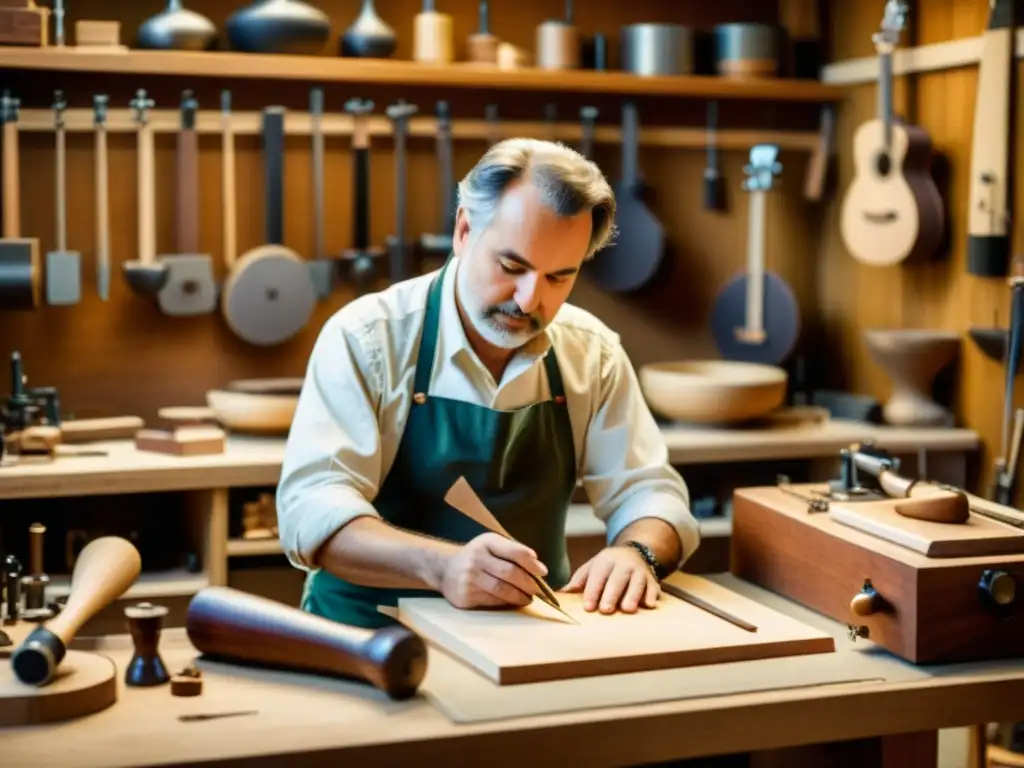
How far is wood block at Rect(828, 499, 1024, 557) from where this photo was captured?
7.19 ft

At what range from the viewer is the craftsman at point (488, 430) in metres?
2.35

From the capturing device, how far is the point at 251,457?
12.1 ft

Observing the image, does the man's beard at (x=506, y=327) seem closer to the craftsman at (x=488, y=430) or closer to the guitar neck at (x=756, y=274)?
the craftsman at (x=488, y=430)

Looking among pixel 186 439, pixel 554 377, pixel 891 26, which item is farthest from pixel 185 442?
pixel 891 26

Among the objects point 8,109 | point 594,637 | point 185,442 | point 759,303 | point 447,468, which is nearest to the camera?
point 594,637

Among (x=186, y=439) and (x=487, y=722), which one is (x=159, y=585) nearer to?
(x=186, y=439)

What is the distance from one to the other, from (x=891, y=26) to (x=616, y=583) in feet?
8.11

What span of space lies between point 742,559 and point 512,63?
7.07ft

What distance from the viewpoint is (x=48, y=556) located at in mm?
3996

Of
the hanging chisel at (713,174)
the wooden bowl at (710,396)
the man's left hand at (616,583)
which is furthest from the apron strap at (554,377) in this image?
the hanging chisel at (713,174)

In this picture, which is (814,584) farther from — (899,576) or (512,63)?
(512,63)

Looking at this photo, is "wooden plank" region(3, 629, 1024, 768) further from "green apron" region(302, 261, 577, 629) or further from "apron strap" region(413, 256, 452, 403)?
"apron strap" region(413, 256, 452, 403)

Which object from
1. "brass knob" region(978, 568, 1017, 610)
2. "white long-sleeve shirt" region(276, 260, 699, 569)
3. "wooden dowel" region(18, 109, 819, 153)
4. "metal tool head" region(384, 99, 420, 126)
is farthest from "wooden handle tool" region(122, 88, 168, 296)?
"brass knob" region(978, 568, 1017, 610)

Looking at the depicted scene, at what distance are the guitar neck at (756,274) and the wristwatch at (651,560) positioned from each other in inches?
82.8
